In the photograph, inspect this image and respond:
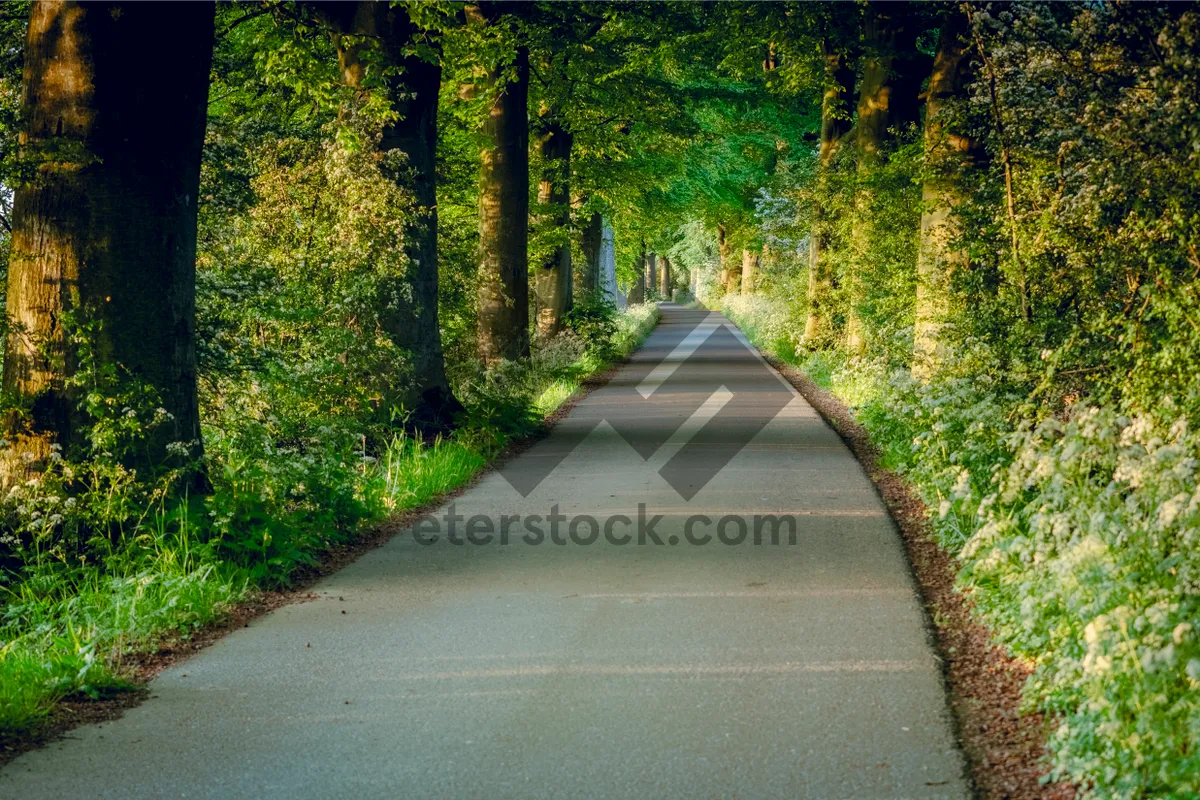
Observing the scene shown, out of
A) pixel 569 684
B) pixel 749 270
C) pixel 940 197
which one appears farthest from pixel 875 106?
pixel 749 270

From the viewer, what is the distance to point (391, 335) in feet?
50.3

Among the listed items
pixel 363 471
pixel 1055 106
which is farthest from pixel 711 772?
pixel 363 471

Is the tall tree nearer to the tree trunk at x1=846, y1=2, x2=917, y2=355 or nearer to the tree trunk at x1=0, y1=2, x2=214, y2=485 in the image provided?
the tree trunk at x1=846, y1=2, x2=917, y2=355

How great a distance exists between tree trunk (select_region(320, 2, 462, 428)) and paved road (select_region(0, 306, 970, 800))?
16.9 feet

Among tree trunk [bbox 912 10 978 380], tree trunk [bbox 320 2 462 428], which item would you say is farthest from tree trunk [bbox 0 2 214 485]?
tree trunk [bbox 912 10 978 380]

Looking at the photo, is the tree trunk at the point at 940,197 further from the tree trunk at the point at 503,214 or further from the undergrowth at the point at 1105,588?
the tree trunk at the point at 503,214

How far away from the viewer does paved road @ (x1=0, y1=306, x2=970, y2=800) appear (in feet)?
16.0

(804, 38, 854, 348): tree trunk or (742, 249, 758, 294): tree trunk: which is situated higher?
(742, 249, 758, 294): tree trunk

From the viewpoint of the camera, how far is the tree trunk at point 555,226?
1152 inches

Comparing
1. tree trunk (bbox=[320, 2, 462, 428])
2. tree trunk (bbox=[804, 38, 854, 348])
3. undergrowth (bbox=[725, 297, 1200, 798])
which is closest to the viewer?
undergrowth (bbox=[725, 297, 1200, 798])

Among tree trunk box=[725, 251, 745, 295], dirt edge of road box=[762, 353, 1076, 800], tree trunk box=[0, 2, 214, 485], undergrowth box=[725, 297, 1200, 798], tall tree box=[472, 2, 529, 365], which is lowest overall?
Result: dirt edge of road box=[762, 353, 1076, 800]

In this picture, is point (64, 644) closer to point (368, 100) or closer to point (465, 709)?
point (465, 709)

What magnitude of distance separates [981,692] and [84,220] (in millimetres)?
6643

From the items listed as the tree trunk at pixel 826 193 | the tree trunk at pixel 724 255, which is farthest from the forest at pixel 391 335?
the tree trunk at pixel 724 255
